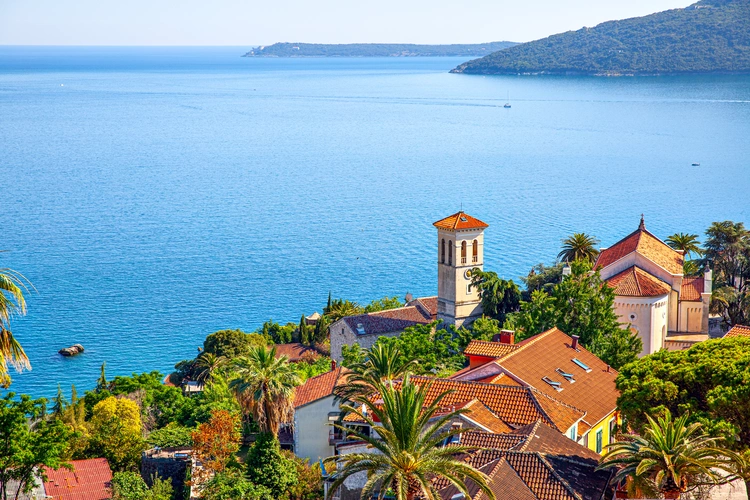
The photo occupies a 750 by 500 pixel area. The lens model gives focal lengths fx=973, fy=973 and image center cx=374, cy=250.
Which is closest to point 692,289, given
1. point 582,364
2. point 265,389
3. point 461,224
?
point 461,224

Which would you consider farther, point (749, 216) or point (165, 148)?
point (165, 148)

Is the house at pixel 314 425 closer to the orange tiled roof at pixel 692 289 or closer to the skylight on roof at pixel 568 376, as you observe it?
the skylight on roof at pixel 568 376

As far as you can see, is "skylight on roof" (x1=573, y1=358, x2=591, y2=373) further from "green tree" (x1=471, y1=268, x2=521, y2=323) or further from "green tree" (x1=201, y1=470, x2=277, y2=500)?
"green tree" (x1=471, y1=268, x2=521, y2=323)

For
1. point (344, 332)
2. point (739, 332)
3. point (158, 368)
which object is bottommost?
point (158, 368)

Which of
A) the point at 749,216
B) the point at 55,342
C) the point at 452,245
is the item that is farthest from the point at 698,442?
the point at 749,216

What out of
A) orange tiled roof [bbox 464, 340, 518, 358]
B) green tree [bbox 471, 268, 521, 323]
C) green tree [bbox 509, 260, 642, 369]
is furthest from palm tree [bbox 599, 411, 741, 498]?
green tree [bbox 471, 268, 521, 323]

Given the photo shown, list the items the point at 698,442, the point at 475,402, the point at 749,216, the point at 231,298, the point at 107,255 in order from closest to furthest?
the point at 698,442 → the point at 475,402 → the point at 231,298 → the point at 107,255 → the point at 749,216

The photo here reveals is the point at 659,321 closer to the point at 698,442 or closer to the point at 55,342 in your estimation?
the point at 698,442
